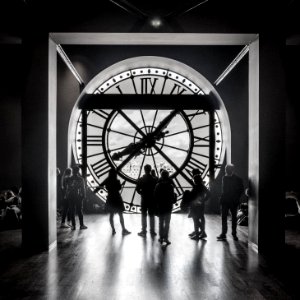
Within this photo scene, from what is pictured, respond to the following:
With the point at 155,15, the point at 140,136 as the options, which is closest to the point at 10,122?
the point at 140,136

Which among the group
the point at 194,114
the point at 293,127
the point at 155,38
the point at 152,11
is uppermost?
the point at 152,11

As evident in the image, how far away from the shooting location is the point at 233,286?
3.20 metres

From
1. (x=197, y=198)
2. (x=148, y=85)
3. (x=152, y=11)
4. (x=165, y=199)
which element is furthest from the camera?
(x=148, y=85)

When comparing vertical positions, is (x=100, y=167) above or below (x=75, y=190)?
A: above

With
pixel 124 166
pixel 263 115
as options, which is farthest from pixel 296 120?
pixel 124 166

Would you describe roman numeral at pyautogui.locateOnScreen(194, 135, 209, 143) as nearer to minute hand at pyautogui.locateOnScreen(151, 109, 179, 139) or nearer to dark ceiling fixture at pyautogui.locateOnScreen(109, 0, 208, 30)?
minute hand at pyautogui.locateOnScreen(151, 109, 179, 139)

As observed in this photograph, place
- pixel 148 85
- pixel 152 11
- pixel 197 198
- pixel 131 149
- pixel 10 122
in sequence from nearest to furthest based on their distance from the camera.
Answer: pixel 152 11
pixel 197 198
pixel 10 122
pixel 131 149
pixel 148 85

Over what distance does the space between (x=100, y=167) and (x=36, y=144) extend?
3439 millimetres

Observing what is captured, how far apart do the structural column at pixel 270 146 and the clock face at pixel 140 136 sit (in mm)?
3195

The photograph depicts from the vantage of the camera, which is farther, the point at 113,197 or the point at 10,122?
the point at 10,122

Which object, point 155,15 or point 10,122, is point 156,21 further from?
point 10,122

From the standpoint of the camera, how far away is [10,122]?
7.01 meters

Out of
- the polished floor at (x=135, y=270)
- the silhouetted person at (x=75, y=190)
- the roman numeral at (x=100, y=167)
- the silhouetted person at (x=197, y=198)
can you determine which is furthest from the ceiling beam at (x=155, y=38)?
the roman numeral at (x=100, y=167)

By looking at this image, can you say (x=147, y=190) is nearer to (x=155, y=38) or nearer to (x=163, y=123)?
(x=155, y=38)
